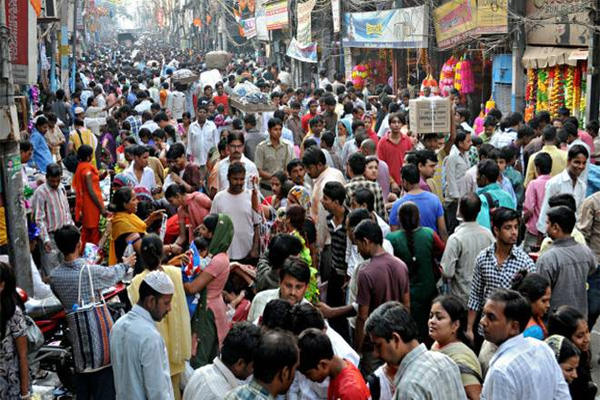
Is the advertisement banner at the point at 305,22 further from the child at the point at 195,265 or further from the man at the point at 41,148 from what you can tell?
the child at the point at 195,265

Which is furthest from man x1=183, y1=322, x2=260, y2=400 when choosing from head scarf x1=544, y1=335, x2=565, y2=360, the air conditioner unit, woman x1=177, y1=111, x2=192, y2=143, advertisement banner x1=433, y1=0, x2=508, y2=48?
the air conditioner unit

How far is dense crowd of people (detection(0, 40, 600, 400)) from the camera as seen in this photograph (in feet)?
12.9

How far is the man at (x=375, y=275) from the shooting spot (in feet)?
18.0

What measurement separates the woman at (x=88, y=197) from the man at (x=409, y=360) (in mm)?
5521

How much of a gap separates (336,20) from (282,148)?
57.7 ft

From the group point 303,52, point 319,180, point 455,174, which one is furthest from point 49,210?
point 303,52

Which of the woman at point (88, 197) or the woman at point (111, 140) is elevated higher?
the woman at point (111, 140)

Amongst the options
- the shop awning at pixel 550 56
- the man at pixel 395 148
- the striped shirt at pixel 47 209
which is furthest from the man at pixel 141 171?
the shop awning at pixel 550 56

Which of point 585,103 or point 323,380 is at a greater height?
point 585,103

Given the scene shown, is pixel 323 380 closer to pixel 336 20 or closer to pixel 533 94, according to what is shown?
pixel 533 94

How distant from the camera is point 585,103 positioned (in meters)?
14.2

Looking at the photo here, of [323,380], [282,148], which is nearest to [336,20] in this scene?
[282,148]

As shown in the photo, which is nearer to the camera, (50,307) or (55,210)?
(50,307)

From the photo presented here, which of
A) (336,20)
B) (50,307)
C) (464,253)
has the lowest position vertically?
(50,307)
